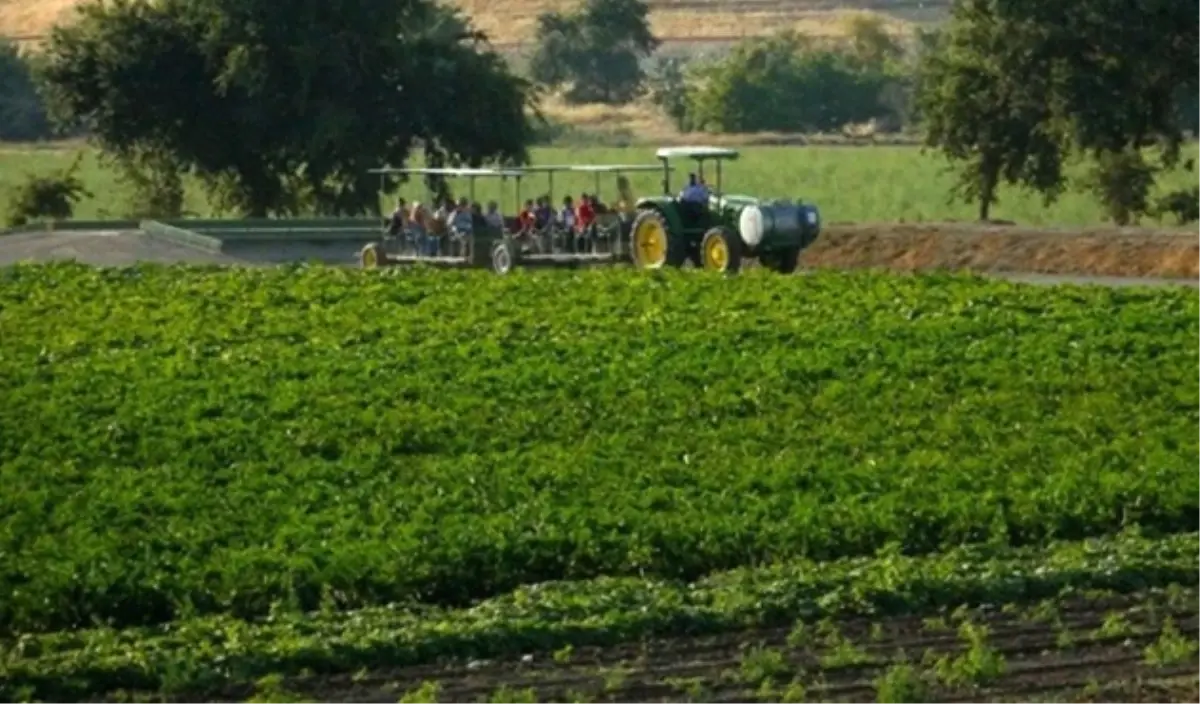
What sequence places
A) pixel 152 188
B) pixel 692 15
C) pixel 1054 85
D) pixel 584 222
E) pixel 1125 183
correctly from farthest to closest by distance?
pixel 692 15, pixel 152 188, pixel 1125 183, pixel 1054 85, pixel 584 222

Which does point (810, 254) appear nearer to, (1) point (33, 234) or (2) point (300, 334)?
(1) point (33, 234)

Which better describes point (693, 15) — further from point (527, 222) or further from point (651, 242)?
point (651, 242)

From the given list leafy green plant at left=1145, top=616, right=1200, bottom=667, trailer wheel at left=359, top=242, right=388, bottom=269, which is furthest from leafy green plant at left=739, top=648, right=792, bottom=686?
trailer wheel at left=359, top=242, right=388, bottom=269

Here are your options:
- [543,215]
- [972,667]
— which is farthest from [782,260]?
[972,667]

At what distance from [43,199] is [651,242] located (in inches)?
959

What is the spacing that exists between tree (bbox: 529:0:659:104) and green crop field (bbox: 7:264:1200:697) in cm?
8857

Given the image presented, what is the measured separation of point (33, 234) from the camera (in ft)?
163

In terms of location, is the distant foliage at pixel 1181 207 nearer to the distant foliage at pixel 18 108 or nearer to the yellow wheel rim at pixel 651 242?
the yellow wheel rim at pixel 651 242

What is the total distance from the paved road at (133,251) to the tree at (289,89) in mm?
8930

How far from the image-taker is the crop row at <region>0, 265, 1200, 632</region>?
Answer: 1797 centimetres

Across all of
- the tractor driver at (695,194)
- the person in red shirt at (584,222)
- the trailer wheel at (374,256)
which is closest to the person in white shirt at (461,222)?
the trailer wheel at (374,256)

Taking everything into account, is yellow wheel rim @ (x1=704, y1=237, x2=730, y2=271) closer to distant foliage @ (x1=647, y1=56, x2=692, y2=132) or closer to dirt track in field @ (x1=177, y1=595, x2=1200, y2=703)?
dirt track in field @ (x1=177, y1=595, x2=1200, y2=703)

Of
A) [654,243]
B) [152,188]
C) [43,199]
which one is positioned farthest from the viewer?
[152,188]

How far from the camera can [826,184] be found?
70312 millimetres
